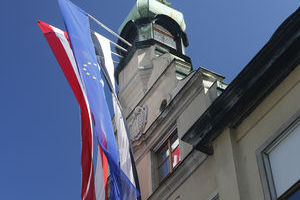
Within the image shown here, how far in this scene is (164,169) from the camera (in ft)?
59.8

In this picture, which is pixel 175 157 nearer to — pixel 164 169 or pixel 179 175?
pixel 164 169

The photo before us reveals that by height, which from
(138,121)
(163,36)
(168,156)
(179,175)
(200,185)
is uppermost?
(163,36)

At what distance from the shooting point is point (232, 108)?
1487 cm

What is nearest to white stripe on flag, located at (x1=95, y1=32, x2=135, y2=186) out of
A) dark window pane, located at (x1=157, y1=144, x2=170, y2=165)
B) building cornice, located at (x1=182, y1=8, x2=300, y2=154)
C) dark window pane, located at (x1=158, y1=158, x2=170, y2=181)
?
building cornice, located at (x1=182, y1=8, x2=300, y2=154)

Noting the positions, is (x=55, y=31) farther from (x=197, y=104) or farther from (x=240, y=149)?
(x=240, y=149)

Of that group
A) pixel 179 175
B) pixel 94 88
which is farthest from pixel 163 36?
pixel 179 175

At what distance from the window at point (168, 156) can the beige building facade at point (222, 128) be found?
0.03 metres

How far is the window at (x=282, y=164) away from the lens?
12586 millimetres

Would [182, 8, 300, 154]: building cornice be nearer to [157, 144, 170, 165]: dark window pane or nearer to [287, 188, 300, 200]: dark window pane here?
[287, 188, 300, 200]: dark window pane

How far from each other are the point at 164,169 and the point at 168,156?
1.20 ft

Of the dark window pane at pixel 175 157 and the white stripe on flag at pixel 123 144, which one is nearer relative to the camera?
the white stripe on flag at pixel 123 144

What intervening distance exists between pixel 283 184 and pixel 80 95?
5.70 metres

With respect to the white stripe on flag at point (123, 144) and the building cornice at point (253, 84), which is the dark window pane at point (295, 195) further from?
the white stripe on flag at point (123, 144)

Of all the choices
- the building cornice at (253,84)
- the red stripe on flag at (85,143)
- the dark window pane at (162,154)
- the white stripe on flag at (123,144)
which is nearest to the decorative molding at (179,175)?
the building cornice at (253,84)
